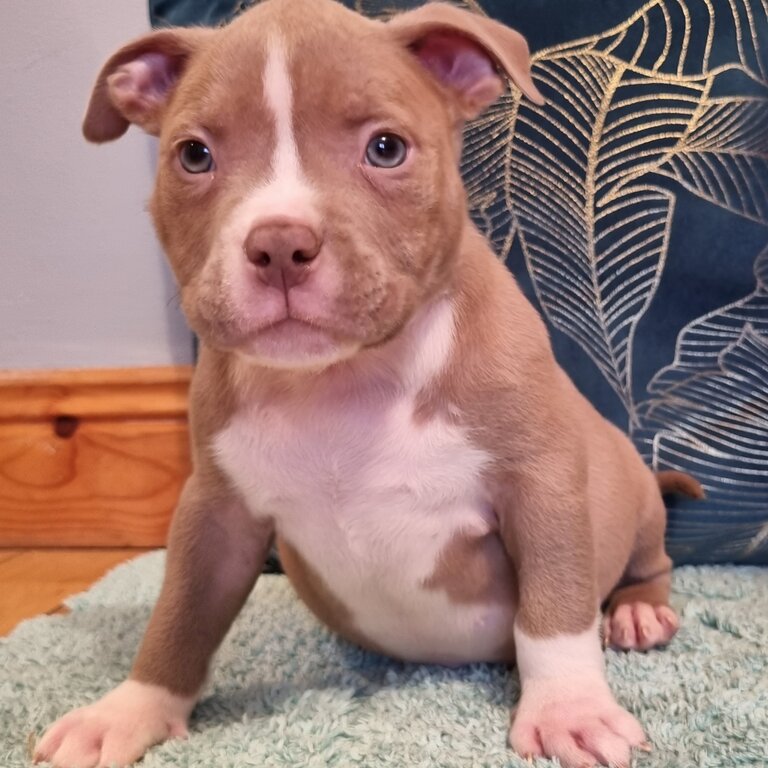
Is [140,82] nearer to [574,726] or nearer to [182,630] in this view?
[182,630]

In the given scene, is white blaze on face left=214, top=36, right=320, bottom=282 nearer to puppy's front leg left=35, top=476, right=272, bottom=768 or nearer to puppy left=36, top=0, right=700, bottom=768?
puppy left=36, top=0, right=700, bottom=768

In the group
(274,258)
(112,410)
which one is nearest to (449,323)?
(274,258)

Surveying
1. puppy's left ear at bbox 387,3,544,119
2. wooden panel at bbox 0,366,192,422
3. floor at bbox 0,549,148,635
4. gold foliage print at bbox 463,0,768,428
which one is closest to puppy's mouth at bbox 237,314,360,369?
puppy's left ear at bbox 387,3,544,119

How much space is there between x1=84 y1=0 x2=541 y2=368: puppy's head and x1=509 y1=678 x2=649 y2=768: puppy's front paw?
64cm

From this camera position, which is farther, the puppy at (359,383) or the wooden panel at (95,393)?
the wooden panel at (95,393)

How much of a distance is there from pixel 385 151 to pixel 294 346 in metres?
0.34

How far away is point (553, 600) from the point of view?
152 cm

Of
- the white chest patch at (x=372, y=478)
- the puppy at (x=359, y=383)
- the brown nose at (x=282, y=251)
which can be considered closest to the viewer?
the brown nose at (x=282, y=251)

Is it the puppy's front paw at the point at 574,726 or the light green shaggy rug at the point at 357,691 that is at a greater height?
the puppy's front paw at the point at 574,726

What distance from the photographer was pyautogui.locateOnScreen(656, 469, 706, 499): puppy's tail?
2.26 meters

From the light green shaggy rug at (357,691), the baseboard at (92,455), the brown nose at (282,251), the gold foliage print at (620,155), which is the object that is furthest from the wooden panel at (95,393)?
the brown nose at (282,251)

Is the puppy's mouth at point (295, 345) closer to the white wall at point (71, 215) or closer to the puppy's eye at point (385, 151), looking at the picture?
the puppy's eye at point (385, 151)

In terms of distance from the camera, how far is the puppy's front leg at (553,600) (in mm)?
1466

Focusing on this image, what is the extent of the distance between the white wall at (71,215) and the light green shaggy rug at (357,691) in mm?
1008
